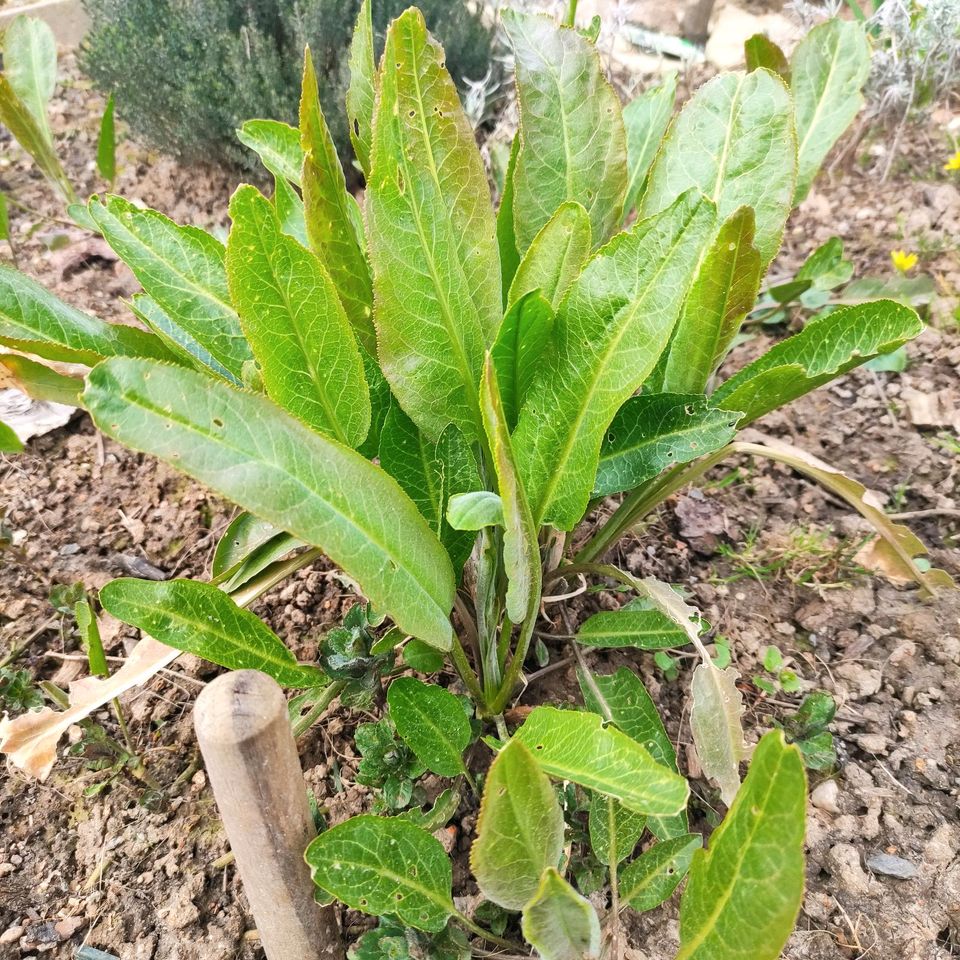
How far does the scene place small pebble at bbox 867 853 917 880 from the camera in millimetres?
1035

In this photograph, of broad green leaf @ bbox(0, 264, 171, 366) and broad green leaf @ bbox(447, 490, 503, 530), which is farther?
broad green leaf @ bbox(0, 264, 171, 366)

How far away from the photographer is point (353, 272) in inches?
39.6

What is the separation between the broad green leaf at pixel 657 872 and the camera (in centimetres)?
87

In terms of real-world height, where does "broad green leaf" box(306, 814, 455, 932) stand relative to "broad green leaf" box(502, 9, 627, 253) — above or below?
below

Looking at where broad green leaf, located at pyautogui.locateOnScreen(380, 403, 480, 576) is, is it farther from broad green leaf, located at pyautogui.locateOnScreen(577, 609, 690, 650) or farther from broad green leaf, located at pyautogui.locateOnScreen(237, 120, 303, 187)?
broad green leaf, located at pyautogui.locateOnScreen(237, 120, 303, 187)

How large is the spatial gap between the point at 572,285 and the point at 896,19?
89.9 inches

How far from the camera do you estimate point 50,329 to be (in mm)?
1032

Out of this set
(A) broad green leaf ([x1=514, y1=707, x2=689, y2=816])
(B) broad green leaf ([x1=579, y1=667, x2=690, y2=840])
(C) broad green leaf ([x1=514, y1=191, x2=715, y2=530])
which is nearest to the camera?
(A) broad green leaf ([x1=514, y1=707, x2=689, y2=816])

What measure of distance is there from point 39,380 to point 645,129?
1.09 meters

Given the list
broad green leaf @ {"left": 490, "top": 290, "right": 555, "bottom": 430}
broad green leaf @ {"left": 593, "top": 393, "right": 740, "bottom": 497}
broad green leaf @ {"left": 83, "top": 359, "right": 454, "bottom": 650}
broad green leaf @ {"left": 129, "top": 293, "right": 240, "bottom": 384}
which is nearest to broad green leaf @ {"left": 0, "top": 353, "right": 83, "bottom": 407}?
broad green leaf @ {"left": 129, "top": 293, "right": 240, "bottom": 384}

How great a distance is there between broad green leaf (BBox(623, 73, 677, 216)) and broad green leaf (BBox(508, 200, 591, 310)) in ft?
1.48

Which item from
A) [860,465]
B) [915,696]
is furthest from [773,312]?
[915,696]

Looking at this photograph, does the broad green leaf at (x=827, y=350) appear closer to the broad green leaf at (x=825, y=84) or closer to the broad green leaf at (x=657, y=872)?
the broad green leaf at (x=825, y=84)

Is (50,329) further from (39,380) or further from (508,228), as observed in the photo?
(508,228)
